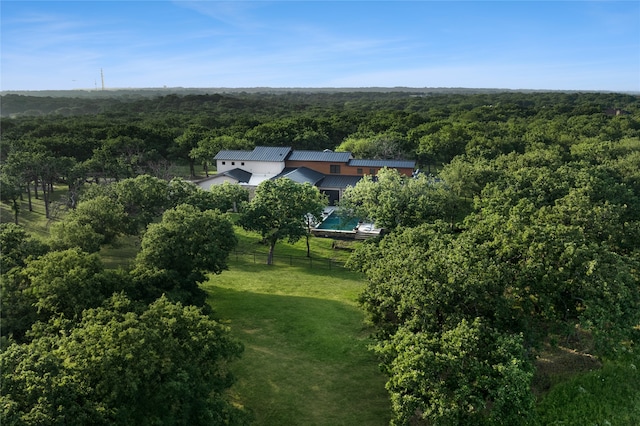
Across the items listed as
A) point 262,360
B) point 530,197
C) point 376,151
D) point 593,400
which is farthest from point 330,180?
point 593,400

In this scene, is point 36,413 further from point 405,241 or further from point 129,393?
point 405,241

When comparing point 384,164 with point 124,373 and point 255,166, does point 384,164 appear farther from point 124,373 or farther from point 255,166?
point 124,373

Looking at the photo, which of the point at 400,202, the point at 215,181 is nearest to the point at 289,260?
the point at 400,202

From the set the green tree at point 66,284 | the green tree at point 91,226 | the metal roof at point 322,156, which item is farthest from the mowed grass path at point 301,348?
the metal roof at point 322,156

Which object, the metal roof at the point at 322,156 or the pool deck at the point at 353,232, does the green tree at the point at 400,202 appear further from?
the metal roof at the point at 322,156

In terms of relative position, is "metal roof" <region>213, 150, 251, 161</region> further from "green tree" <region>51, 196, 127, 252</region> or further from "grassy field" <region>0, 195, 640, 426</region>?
"grassy field" <region>0, 195, 640, 426</region>

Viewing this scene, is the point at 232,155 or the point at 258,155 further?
the point at 232,155
